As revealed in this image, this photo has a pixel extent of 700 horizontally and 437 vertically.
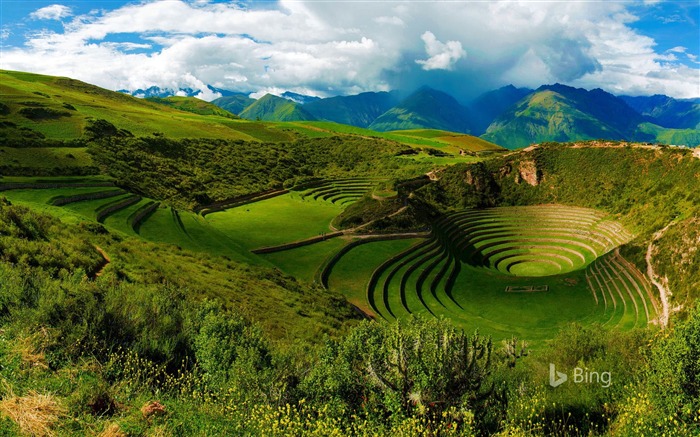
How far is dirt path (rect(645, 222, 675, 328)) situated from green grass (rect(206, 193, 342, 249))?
136 ft

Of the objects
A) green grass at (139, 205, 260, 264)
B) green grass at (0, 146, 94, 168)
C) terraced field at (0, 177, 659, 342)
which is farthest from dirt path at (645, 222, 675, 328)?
green grass at (0, 146, 94, 168)

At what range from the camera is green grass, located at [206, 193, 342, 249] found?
57513mm

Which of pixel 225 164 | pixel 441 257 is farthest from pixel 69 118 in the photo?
pixel 441 257

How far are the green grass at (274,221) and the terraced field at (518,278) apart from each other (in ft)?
34.8

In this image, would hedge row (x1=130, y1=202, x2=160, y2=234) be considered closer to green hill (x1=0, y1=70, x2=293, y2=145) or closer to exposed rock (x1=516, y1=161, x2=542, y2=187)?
green hill (x1=0, y1=70, x2=293, y2=145)

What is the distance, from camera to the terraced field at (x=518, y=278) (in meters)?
43.6

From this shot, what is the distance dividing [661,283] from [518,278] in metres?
15.0

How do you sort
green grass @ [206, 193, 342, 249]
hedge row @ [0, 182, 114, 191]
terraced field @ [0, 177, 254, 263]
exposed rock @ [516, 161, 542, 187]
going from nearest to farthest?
terraced field @ [0, 177, 254, 263] < hedge row @ [0, 182, 114, 191] < green grass @ [206, 193, 342, 249] < exposed rock @ [516, 161, 542, 187]

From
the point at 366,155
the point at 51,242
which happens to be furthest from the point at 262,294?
the point at 366,155

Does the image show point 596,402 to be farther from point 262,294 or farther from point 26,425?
point 262,294

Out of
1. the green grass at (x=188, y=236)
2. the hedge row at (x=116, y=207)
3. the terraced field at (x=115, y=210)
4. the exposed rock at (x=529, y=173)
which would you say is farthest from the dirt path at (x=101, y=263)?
the exposed rock at (x=529, y=173)

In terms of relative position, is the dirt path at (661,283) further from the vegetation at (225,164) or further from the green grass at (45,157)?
the green grass at (45,157)

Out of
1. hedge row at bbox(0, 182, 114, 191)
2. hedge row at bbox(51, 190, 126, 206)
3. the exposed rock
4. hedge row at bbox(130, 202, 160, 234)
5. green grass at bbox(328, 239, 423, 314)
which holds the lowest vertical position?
green grass at bbox(328, 239, 423, 314)

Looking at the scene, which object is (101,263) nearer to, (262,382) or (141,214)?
(262,382)
